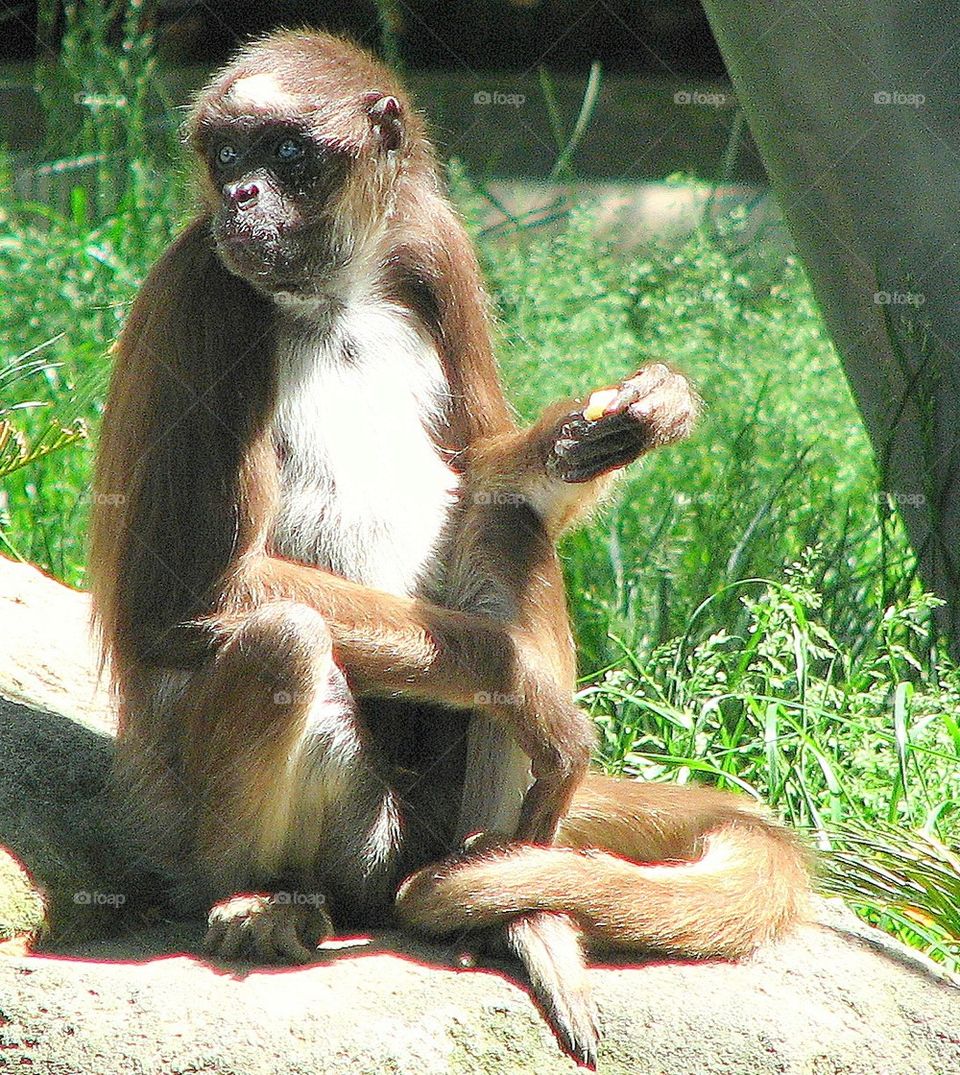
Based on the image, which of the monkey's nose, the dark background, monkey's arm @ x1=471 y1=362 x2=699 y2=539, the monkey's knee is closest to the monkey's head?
the monkey's nose

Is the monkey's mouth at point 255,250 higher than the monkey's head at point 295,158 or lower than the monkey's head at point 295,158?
lower

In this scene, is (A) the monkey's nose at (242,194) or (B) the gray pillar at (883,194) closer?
(A) the monkey's nose at (242,194)

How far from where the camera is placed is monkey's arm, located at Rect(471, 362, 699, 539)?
436cm

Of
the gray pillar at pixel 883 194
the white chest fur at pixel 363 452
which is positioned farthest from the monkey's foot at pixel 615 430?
the gray pillar at pixel 883 194

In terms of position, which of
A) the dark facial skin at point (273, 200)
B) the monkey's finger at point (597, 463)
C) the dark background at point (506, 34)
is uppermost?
the dark background at point (506, 34)

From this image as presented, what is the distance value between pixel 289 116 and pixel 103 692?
7.44 ft

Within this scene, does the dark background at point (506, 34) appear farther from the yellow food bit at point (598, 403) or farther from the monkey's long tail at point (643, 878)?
the monkey's long tail at point (643, 878)

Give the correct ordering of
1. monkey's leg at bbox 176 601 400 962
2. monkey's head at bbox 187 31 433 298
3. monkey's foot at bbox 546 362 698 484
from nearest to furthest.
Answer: monkey's leg at bbox 176 601 400 962 < monkey's head at bbox 187 31 433 298 < monkey's foot at bbox 546 362 698 484

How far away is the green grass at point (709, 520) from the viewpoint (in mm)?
5695

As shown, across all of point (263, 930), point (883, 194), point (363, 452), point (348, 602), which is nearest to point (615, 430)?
point (363, 452)

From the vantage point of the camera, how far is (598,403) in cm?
443

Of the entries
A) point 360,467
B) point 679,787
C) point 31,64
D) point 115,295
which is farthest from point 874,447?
point 31,64

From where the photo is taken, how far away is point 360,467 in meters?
4.50

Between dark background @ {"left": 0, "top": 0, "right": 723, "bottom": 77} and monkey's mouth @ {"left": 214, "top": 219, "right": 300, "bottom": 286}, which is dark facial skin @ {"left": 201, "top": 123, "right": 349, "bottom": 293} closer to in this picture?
monkey's mouth @ {"left": 214, "top": 219, "right": 300, "bottom": 286}
